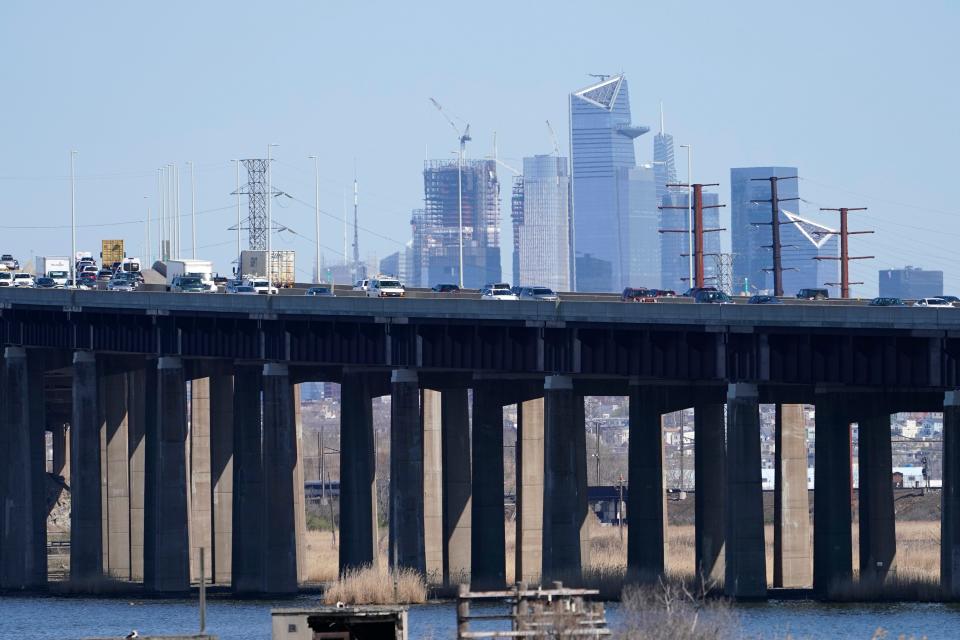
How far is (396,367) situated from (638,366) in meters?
14.6

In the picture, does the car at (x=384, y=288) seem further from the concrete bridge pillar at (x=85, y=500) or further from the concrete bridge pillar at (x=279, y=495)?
the concrete bridge pillar at (x=85, y=500)

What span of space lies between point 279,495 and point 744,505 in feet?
91.0

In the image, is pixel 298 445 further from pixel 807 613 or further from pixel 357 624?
pixel 357 624

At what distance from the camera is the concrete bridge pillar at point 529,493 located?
109m

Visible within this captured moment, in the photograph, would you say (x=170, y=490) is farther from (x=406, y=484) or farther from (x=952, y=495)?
(x=952, y=495)

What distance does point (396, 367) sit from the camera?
10600 cm

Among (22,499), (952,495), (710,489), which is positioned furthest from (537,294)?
(952,495)

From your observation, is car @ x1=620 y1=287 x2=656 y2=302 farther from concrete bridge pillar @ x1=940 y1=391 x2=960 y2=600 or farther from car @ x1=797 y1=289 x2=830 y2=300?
concrete bridge pillar @ x1=940 y1=391 x2=960 y2=600

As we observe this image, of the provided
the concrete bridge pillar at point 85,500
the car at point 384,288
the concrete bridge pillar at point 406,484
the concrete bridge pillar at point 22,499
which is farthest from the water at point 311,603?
the car at point 384,288

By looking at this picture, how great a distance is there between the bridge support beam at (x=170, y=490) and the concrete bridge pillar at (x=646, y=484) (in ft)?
86.6

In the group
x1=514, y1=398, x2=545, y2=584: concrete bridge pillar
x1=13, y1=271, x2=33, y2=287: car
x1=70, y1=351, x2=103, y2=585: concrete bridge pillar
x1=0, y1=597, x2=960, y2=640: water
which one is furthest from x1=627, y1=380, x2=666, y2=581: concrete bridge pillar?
x1=13, y1=271, x2=33, y2=287: car

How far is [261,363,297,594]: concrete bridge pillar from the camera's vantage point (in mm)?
107812

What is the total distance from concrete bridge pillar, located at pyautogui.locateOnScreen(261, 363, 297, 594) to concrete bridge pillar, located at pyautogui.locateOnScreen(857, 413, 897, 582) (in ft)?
91.4

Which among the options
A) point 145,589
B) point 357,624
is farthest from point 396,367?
point 357,624
